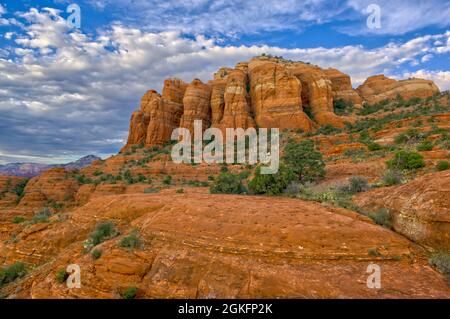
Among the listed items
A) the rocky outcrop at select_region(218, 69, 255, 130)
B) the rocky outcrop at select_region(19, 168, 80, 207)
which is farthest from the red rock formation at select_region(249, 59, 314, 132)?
the rocky outcrop at select_region(19, 168, 80, 207)

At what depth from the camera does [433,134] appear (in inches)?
823

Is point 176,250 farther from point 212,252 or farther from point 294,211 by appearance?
point 294,211

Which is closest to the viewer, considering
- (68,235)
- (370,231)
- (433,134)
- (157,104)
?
(370,231)

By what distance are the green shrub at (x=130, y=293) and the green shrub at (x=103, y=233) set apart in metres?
3.29

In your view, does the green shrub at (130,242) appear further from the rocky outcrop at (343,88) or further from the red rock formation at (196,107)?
the rocky outcrop at (343,88)

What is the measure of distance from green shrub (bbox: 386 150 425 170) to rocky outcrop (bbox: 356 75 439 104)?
3717 centimetres

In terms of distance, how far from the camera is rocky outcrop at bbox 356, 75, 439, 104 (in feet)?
146

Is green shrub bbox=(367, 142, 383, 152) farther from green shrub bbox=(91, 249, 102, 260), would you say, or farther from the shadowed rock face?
green shrub bbox=(91, 249, 102, 260)

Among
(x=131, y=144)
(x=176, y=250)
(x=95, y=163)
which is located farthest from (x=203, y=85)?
(x=176, y=250)

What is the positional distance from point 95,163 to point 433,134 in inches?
1682

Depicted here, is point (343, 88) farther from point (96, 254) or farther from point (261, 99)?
point (96, 254)

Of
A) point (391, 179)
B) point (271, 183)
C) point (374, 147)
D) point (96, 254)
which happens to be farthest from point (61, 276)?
point (374, 147)

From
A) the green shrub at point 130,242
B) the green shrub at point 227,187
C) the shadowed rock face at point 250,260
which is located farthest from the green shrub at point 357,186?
the green shrub at point 130,242

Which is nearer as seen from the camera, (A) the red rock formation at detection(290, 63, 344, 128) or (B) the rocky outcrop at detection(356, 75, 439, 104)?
(A) the red rock formation at detection(290, 63, 344, 128)
